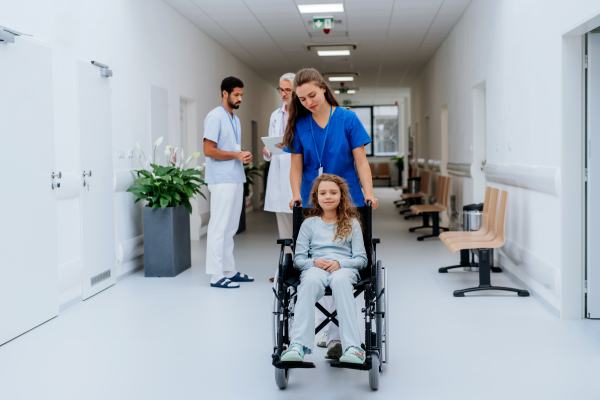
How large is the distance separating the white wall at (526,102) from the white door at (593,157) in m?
0.18

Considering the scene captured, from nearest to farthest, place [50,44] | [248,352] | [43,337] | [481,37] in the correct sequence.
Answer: [248,352], [43,337], [50,44], [481,37]

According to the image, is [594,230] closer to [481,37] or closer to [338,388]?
[338,388]

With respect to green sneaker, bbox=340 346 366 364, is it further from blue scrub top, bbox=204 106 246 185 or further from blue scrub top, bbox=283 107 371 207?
blue scrub top, bbox=204 106 246 185

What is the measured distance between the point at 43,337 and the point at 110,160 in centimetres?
195

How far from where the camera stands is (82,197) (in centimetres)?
454

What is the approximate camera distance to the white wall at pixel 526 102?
3910mm

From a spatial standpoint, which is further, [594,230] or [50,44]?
[50,44]

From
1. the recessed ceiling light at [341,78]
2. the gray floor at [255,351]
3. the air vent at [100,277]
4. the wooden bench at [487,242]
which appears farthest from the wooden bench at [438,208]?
the recessed ceiling light at [341,78]

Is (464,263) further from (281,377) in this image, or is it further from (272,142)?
(281,377)

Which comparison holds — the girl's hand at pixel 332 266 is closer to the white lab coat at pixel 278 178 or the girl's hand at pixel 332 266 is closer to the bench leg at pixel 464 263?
the white lab coat at pixel 278 178

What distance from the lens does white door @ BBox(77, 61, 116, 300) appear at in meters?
4.55

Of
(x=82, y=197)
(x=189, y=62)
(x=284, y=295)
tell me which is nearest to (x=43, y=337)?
(x=82, y=197)

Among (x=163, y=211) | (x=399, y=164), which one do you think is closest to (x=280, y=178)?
(x=163, y=211)

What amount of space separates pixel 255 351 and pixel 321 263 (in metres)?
0.82
